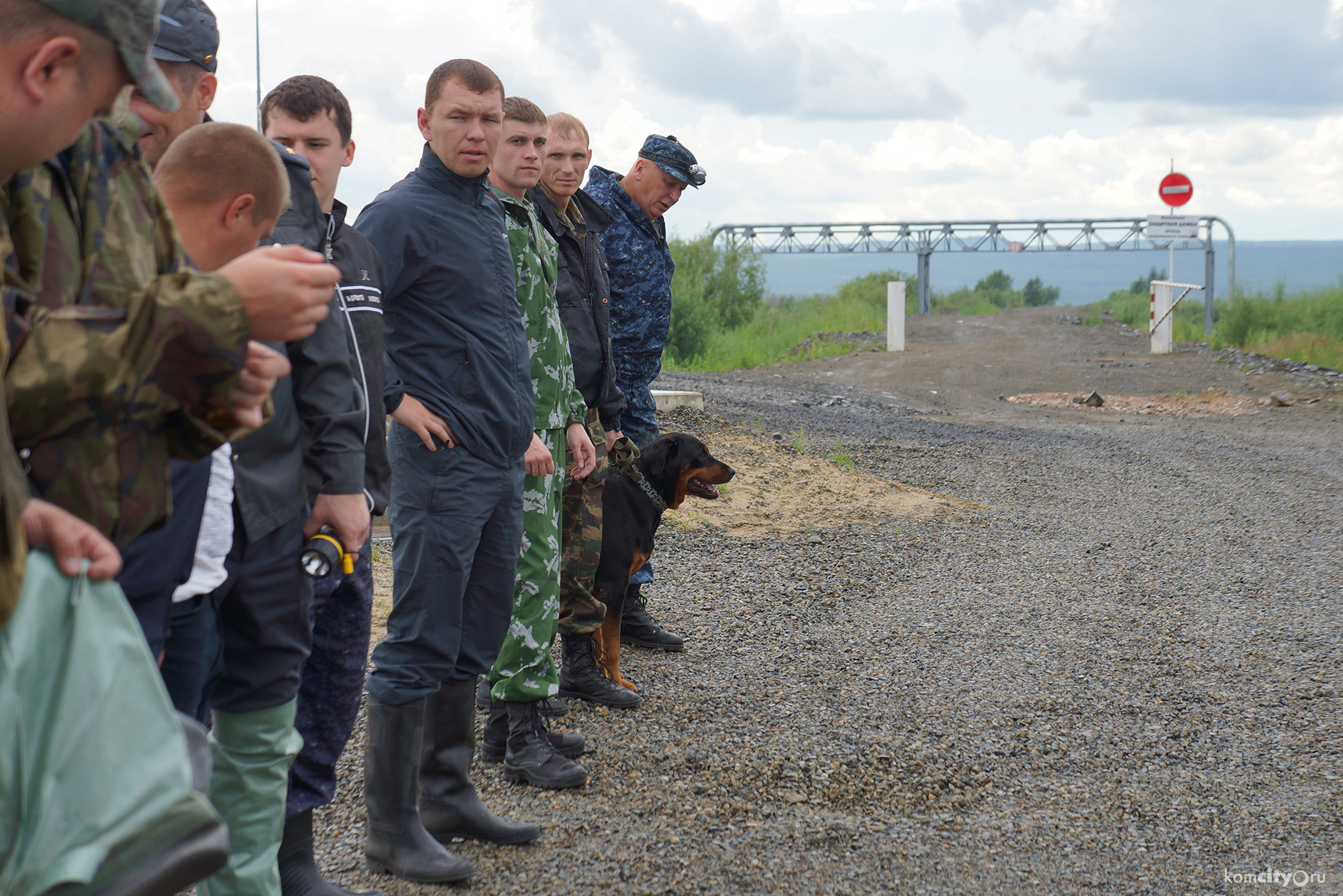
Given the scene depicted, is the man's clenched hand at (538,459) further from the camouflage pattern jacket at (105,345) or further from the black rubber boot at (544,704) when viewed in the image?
the camouflage pattern jacket at (105,345)

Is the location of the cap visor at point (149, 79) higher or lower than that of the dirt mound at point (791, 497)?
higher

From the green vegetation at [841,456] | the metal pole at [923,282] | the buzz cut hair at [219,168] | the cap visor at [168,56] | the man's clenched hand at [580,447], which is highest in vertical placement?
the metal pole at [923,282]

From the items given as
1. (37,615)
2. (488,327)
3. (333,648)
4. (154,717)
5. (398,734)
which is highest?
(488,327)

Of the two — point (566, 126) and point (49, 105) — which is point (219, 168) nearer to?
point (49, 105)

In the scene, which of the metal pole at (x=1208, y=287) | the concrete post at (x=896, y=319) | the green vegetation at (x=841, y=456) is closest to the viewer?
the green vegetation at (x=841, y=456)

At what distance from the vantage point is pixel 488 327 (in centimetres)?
317

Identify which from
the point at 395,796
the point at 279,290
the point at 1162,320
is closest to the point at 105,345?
the point at 279,290

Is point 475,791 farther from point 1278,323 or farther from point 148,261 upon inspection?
point 1278,323

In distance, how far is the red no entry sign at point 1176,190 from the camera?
90.3 ft

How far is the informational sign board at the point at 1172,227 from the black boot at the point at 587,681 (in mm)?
25643

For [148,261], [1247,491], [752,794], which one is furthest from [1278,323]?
[148,261]

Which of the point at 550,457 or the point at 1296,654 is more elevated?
the point at 550,457

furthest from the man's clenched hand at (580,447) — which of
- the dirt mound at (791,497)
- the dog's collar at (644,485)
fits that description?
the dirt mound at (791,497)

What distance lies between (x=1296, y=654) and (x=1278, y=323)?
20.3 meters
